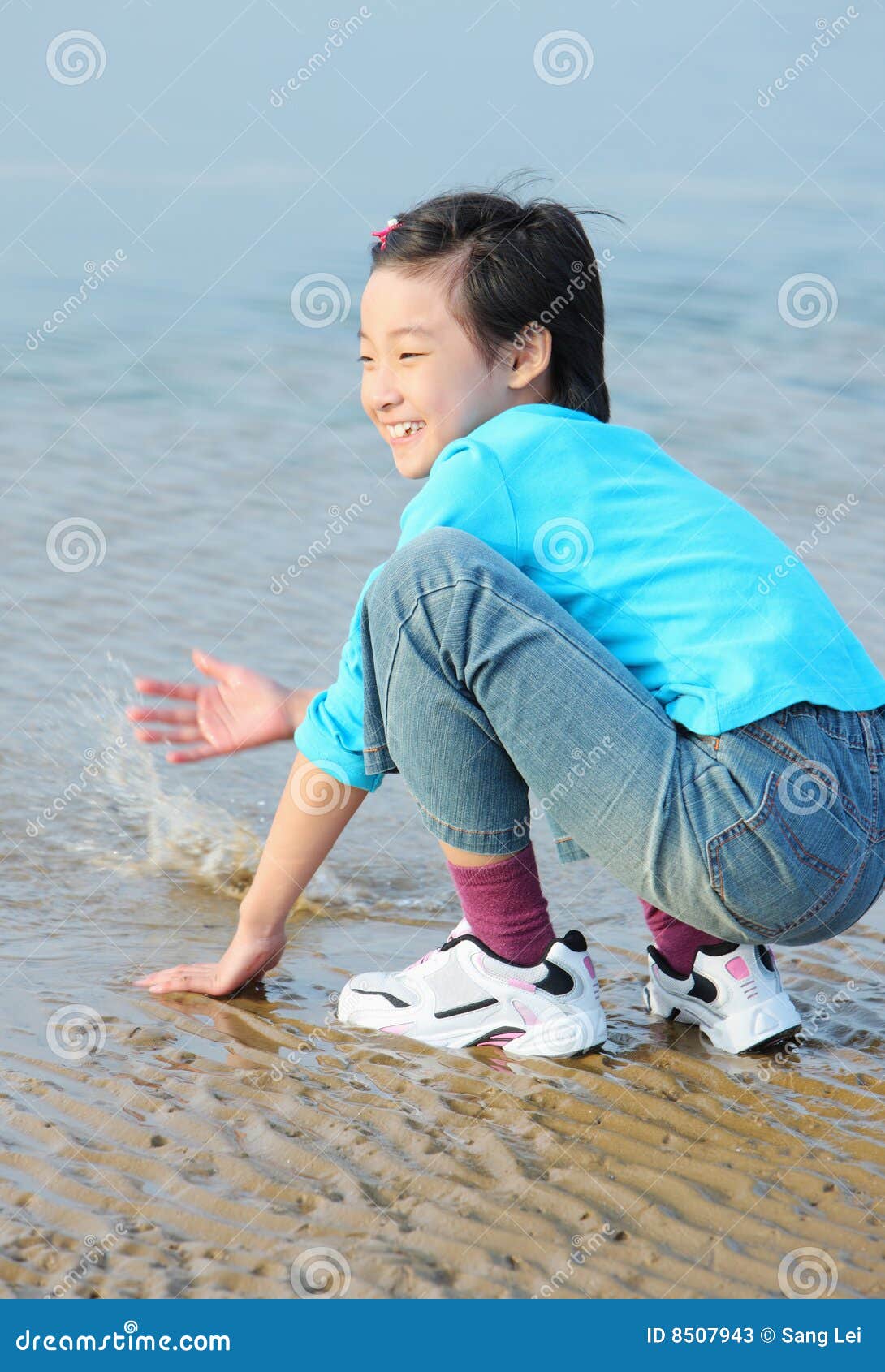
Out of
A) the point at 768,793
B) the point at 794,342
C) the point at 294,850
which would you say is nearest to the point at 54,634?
the point at 294,850

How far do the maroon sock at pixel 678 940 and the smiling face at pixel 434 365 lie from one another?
91cm

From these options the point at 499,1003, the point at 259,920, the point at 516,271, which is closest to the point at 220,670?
the point at 259,920

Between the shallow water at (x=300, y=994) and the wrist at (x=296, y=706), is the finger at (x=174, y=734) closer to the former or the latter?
the wrist at (x=296, y=706)

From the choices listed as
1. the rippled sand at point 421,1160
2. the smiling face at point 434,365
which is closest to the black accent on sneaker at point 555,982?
the rippled sand at point 421,1160

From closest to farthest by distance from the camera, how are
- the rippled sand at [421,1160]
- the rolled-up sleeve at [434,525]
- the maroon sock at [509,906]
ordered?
the rippled sand at [421,1160] → the rolled-up sleeve at [434,525] → the maroon sock at [509,906]

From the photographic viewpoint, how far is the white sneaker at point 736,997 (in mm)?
2486

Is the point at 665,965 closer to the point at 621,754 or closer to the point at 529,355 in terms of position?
the point at 621,754

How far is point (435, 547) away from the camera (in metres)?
2.16

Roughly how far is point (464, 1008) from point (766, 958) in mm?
537

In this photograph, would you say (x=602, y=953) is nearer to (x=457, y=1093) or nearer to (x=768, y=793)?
(x=457, y=1093)

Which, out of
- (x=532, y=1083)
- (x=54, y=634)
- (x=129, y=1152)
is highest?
(x=532, y=1083)


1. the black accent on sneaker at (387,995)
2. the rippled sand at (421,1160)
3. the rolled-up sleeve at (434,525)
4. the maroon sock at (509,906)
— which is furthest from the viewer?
the black accent on sneaker at (387,995)

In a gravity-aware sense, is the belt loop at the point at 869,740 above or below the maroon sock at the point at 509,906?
above

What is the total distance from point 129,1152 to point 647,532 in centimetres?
119
